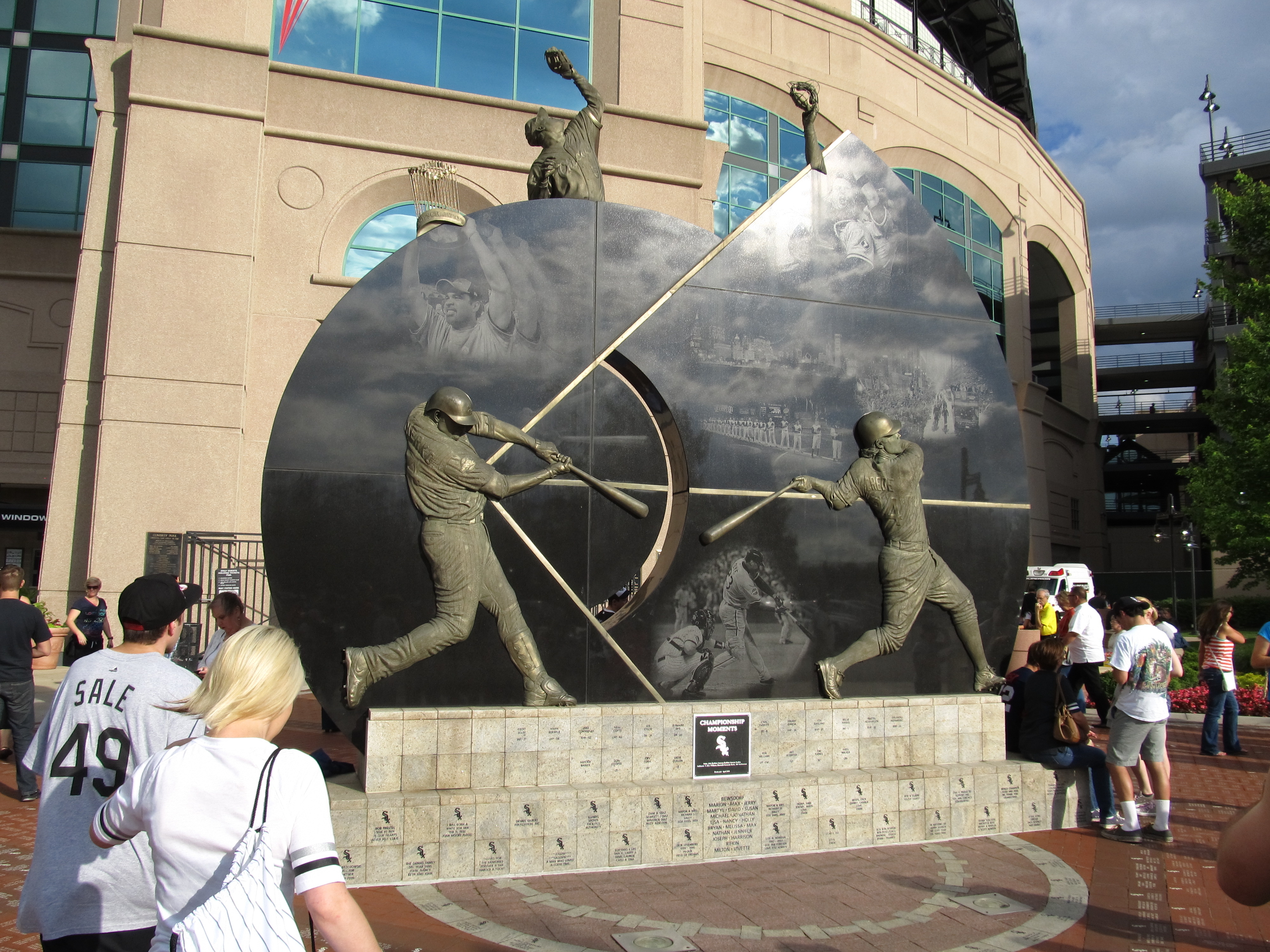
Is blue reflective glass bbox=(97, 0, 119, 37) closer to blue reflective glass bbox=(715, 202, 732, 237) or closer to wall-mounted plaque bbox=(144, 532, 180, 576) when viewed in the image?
blue reflective glass bbox=(715, 202, 732, 237)

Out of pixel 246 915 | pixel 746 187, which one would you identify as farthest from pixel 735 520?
pixel 746 187

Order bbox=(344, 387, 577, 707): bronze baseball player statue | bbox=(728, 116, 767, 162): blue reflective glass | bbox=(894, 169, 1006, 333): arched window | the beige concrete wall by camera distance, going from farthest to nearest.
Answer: bbox=(894, 169, 1006, 333): arched window → bbox=(728, 116, 767, 162): blue reflective glass → the beige concrete wall → bbox=(344, 387, 577, 707): bronze baseball player statue

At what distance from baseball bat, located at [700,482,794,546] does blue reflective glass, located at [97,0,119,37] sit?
25597 mm

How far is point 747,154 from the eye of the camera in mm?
23078

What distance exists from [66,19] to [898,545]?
2705cm

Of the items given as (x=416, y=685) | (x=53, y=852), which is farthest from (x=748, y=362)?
(x=53, y=852)

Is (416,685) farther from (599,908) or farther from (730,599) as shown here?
(730,599)

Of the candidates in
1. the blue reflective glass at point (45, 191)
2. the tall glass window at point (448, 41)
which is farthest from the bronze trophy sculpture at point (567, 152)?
the blue reflective glass at point (45, 191)

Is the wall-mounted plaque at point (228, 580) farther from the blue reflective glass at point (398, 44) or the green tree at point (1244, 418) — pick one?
the green tree at point (1244, 418)

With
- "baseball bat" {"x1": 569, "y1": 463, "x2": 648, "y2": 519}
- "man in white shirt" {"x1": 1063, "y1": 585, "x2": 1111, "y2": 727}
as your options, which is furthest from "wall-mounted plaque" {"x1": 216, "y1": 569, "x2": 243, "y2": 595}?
"man in white shirt" {"x1": 1063, "y1": 585, "x2": 1111, "y2": 727}

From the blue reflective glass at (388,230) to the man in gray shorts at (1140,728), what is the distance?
14.0 meters

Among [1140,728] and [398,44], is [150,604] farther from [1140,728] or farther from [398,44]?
[398,44]

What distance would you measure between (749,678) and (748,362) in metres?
2.46

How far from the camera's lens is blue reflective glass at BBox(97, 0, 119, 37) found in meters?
25.0
